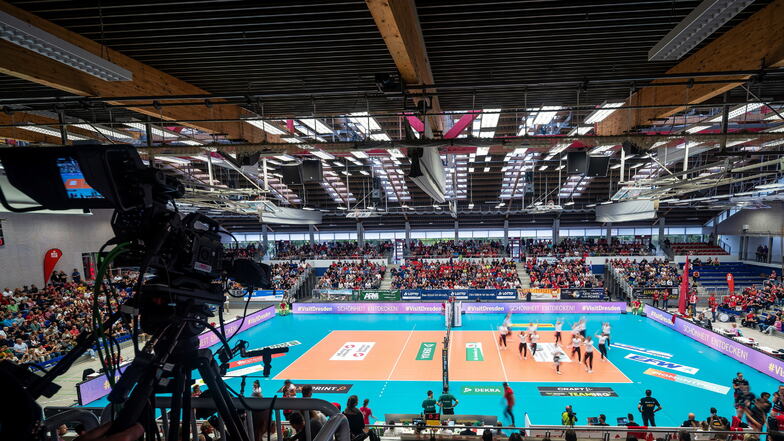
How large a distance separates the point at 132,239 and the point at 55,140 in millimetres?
12932

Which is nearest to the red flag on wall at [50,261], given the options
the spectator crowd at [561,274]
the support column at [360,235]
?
the support column at [360,235]

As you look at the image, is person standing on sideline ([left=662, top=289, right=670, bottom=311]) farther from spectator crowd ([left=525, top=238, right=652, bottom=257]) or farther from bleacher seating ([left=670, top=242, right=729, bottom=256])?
bleacher seating ([left=670, top=242, right=729, bottom=256])

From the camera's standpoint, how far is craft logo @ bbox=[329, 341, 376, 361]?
1439 cm

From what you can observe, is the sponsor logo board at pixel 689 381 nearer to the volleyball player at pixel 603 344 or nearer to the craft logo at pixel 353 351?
the volleyball player at pixel 603 344

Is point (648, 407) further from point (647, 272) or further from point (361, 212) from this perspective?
point (647, 272)

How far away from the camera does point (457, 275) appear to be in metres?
26.5

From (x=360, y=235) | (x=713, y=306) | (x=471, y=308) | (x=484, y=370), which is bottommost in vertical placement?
(x=471, y=308)

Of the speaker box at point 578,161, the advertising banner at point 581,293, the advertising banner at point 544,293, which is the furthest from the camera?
the advertising banner at point 544,293

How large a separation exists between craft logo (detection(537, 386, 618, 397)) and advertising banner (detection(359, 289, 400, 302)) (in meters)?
13.1

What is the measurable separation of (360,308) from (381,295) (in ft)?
5.04

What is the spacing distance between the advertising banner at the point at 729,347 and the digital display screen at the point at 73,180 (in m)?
16.6

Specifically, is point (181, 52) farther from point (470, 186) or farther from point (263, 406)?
point (470, 186)

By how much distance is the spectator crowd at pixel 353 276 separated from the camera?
87.9ft

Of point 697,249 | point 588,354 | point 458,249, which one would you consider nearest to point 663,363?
point 588,354
